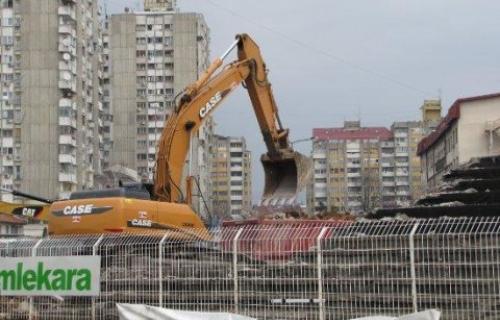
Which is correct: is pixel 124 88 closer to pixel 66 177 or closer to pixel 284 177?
pixel 66 177

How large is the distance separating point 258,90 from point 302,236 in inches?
489

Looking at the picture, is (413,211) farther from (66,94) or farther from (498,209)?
(66,94)

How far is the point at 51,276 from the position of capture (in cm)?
1297

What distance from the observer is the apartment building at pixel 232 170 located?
15425 cm

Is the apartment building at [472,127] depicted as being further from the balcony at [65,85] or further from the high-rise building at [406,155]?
the high-rise building at [406,155]

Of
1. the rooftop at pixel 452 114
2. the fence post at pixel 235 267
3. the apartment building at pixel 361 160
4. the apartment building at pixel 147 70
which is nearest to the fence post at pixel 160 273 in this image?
the fence post at pixel 235 267

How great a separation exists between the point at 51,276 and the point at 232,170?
5715 inches

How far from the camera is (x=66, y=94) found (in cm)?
7631

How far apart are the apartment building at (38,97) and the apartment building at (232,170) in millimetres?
76826

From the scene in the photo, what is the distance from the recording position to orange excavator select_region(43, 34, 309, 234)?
608 inches

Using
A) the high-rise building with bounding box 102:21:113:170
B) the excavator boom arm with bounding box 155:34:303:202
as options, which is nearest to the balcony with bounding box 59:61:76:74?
the high-rise building with bounding box 102:21:113:170

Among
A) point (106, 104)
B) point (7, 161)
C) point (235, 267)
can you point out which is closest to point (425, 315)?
point (235, 267)

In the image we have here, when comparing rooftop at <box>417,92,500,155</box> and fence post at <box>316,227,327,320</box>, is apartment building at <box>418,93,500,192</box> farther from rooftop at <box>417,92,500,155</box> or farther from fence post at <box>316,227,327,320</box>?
fence post at <box>316,227,327,320</box>

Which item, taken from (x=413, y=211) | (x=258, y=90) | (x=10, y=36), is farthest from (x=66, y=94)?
(x=413, y=211)
